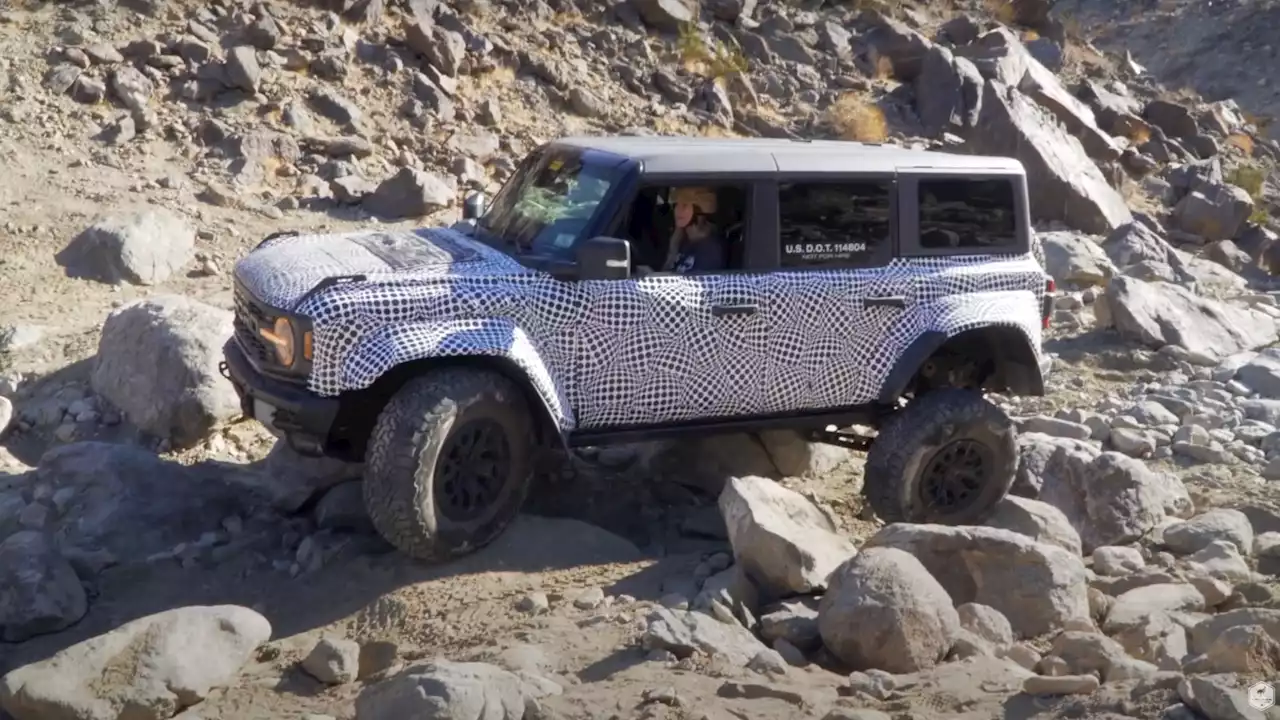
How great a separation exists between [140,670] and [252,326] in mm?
1749

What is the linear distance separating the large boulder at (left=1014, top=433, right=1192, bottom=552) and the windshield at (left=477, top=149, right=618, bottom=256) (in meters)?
3.28

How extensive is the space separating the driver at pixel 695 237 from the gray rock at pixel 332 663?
2.42 meters

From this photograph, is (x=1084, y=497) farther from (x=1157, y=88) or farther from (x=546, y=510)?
(x=1157, y=88)

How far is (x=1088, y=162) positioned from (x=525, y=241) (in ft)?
43.2

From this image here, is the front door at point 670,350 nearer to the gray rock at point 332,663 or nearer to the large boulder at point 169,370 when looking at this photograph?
the gray rock at point 332,663

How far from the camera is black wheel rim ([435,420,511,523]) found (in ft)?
21.3

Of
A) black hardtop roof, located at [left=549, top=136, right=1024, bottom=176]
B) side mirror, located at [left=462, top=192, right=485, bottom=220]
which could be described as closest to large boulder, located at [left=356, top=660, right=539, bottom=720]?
black hardtop roof, located at [left=549, top=136, right=1024, bottom=176]

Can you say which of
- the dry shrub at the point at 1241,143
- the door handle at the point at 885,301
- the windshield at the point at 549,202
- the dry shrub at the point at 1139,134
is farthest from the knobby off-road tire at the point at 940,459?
the dry shrub at the point at 1241,143

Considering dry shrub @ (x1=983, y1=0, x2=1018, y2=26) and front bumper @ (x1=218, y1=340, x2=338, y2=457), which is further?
dry shrub @ (x1=983, y1=0, x2=1018, y2=26)

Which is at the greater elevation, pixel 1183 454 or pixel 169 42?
pixel 169 42

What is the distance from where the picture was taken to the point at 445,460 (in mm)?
6488

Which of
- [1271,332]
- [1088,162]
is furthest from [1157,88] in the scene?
[1271,332]

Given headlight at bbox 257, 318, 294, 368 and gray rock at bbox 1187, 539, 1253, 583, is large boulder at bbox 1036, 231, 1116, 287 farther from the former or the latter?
headlight at bbox 257, 318, 294, 368

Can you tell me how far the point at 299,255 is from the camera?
682 centimetres
